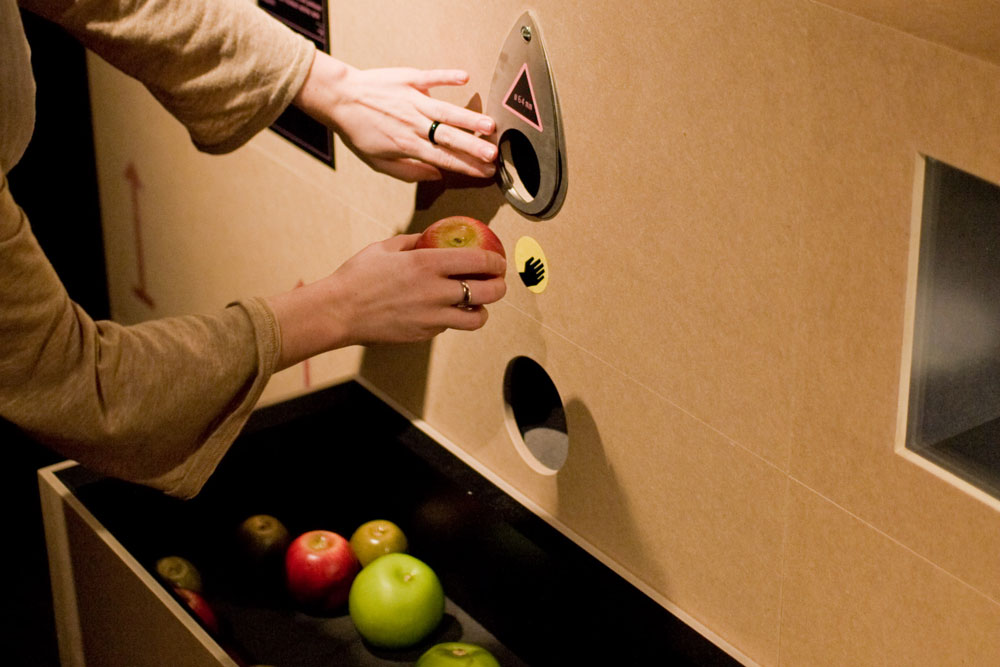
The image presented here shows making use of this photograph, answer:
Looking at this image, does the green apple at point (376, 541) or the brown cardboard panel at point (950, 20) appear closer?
the brown cardboard panel at point (950, 20)

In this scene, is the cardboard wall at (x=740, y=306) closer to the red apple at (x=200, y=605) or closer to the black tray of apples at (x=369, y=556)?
the black tray of apples at (x=369, y=556)

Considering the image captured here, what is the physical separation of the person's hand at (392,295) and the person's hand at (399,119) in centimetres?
17

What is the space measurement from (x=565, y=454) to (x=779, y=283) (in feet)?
1.55

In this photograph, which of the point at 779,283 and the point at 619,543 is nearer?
the point at 779,283

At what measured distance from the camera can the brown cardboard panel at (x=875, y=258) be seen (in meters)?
0.84

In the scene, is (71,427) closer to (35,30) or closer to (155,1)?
(155,1)

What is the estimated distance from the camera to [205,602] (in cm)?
139

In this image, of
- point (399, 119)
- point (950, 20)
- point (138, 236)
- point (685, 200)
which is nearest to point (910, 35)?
point (950, 20)

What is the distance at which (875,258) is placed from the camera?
3.07 feet

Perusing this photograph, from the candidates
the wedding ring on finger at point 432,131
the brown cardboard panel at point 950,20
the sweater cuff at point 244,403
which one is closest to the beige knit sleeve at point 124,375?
the sweater cuff at point 244,403

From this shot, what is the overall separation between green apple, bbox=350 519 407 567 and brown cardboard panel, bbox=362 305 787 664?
147mm

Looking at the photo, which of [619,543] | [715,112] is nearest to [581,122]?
[715,112]

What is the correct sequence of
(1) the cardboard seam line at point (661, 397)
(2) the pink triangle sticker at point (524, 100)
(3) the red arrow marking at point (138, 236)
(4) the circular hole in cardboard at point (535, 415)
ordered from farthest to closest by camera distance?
(3) the red arrow marking at point (138, 236) → (4) the circular hole in cardboard at point (535, 415) → (2) the pink triangle sticker at point (524, 100) → (1) the cardboard seam line at point (661, 397)

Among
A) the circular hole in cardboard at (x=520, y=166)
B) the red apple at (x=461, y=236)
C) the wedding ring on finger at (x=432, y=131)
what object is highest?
the wedding ring on finger at (x=432, y=131)
